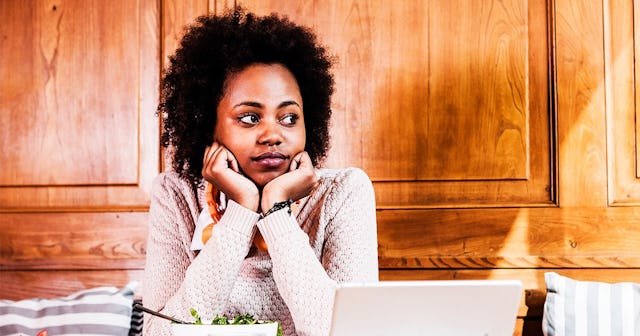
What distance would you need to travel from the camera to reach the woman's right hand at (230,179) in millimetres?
1546

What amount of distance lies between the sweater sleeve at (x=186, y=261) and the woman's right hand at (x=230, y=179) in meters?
0.03

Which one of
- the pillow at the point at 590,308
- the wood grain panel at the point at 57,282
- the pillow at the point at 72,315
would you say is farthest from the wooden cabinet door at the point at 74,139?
the pillow at the point at 590,308

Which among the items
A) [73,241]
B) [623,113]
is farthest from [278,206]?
[623,113]

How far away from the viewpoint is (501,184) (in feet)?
7.69

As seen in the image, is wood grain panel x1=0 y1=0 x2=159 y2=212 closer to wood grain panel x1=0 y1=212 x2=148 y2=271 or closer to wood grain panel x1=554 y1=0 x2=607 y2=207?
wood grain panel x1=0 y1=212 x2=148 y2=271

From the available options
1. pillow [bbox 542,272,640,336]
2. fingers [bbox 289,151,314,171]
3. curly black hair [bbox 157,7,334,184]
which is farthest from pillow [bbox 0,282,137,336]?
pillow [bbox 542,272,640,336]

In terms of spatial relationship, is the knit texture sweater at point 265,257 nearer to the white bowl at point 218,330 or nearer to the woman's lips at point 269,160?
the woman's lips at point 269,160

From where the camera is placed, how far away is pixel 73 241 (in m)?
2.43

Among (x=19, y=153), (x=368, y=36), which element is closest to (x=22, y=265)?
(x=19, y=153)

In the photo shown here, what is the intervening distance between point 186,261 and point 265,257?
0.20m

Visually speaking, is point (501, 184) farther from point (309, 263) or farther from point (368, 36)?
point (309, 263)

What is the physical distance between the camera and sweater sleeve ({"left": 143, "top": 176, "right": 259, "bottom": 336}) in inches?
57.2

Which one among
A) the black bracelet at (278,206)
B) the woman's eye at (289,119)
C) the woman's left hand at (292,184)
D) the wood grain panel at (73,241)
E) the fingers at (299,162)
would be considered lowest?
the wood grain panel at (73,241)

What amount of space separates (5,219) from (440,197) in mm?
1561
